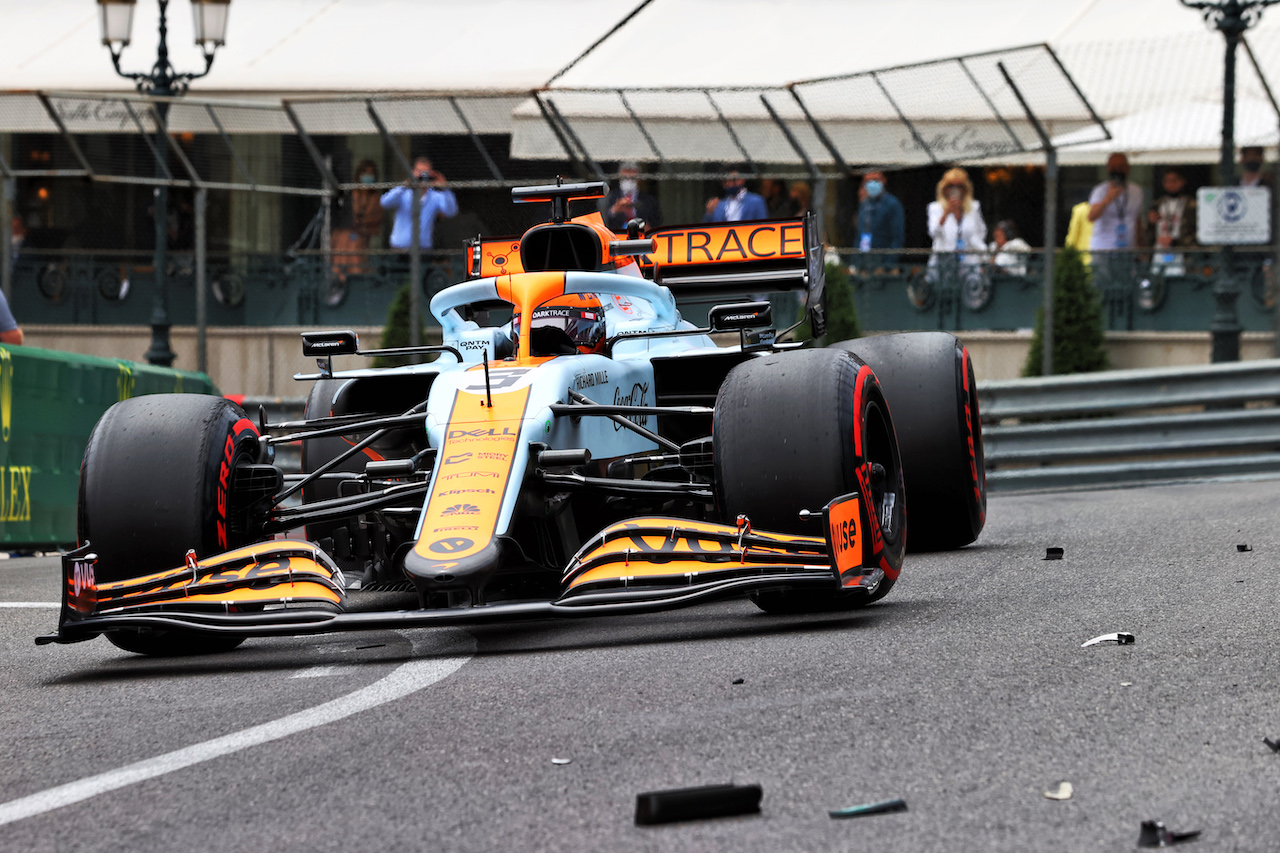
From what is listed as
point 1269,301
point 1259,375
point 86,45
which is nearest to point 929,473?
point 1259,375

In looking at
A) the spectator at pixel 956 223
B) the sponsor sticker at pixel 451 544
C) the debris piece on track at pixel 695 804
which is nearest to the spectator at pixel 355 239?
the spectator at pixel 956 223

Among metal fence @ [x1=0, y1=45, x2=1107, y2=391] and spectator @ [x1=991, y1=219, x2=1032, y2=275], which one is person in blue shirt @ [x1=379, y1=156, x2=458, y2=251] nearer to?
metal fence @ [x1=0, y1=45, x2=1107, y2=391]

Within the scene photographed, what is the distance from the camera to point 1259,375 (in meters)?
11.8

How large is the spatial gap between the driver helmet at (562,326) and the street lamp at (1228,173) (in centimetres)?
846

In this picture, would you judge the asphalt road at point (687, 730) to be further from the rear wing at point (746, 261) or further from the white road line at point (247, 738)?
the rear wing at point (746, 261)

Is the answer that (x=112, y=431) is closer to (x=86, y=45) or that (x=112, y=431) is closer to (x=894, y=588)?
(x=894, y=588)

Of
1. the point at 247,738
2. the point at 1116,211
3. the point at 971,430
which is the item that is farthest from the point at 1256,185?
the point at 247,738

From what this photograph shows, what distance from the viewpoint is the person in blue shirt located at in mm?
13227

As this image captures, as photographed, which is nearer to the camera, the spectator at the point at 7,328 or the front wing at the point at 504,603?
the front wing at the point at 504,603

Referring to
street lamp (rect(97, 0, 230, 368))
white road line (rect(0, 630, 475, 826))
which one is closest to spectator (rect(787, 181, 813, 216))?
street lamp (rect(97, 0, 230, 368))

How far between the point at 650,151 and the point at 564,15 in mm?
5561

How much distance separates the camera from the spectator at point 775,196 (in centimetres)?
1302

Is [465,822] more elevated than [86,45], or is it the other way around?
[86,45]

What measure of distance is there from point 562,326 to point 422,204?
7.55 m
